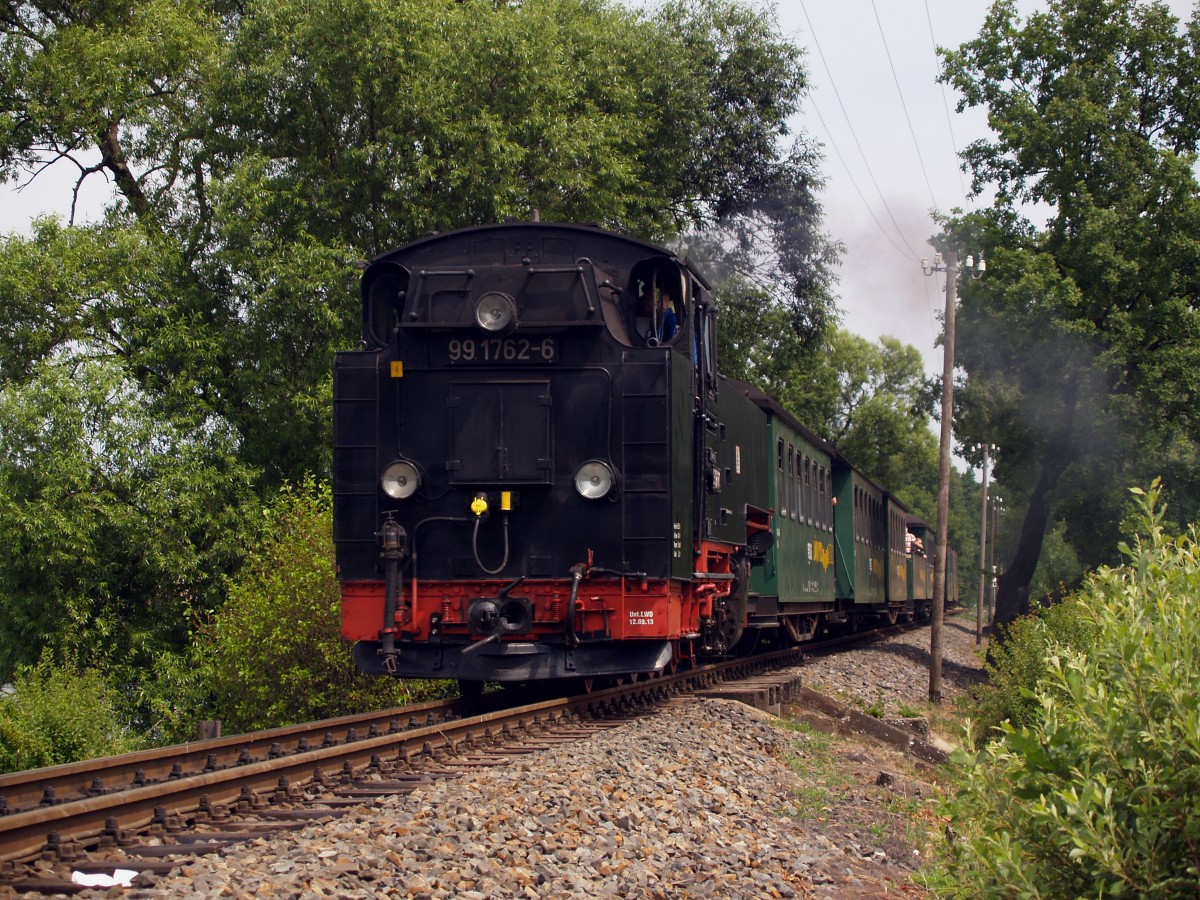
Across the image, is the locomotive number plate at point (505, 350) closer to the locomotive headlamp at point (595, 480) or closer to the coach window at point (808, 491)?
the locomotive headlamp at point (595, 480)

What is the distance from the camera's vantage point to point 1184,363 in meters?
26.4

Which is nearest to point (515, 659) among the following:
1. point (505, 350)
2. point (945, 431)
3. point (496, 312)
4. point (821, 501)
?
point (505, 350)

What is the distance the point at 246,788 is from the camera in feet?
21.7

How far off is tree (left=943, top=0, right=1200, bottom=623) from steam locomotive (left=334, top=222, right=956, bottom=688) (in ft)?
61.3

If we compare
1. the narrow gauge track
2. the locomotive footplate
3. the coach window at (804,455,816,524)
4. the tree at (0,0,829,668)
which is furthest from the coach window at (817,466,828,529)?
the locomotive footplate

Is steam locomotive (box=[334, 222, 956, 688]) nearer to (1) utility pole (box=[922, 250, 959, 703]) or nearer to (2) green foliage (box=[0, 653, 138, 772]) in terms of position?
(2) green foliage (box=[0, 653, 138, 772])

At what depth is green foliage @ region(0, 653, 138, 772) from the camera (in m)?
15.3

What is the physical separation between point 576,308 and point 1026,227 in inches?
865

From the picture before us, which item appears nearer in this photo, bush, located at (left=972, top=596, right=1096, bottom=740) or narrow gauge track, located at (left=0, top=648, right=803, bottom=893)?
narrow gauge track, located at (left=0, top=648, right=803, bottom=893)

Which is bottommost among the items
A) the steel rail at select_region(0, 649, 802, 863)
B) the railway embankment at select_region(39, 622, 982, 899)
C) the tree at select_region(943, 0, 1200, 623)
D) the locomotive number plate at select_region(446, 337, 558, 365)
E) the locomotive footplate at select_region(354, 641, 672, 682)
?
the railway embankment at select_region(39, 622, 982, 899)

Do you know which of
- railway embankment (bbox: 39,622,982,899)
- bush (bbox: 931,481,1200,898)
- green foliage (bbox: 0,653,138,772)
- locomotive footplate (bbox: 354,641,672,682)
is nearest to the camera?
bush (bbox: 931,481,1200,898)

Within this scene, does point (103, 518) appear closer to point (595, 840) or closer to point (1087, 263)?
point (595, 840)

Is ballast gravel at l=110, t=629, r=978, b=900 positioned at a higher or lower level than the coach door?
lower

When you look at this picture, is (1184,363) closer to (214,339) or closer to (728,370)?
(728,370)
